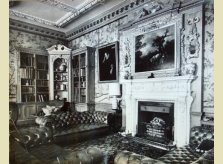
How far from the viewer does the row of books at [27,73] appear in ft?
13.5

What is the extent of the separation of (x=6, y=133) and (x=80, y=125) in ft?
5.91

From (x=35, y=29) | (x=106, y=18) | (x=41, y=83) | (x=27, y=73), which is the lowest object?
(x=41, y=83)

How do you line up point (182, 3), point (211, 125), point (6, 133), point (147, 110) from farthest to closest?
point (147, 110), point (182, 3), point (211, 125), point (6, 133)

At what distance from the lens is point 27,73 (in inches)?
165

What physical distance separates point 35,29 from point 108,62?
1.84 meters

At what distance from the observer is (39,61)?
14.6 feet

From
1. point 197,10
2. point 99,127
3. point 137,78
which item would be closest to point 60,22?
point 137,78

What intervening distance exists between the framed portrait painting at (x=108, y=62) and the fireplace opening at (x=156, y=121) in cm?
85

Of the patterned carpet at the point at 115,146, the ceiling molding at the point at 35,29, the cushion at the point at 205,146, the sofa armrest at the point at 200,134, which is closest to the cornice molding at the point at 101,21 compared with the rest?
the ceiling molding at the point at 35,29

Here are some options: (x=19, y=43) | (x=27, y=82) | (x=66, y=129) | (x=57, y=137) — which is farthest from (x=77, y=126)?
(x=19, y=43)

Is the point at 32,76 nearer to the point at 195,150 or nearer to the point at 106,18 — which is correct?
the point at 106,18

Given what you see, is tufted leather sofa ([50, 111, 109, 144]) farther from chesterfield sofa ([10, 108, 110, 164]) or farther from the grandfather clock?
the grandfather clock

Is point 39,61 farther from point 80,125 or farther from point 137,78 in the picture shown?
point 137,78

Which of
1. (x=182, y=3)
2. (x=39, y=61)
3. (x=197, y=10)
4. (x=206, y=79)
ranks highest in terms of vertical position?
(x=182, y=3)
